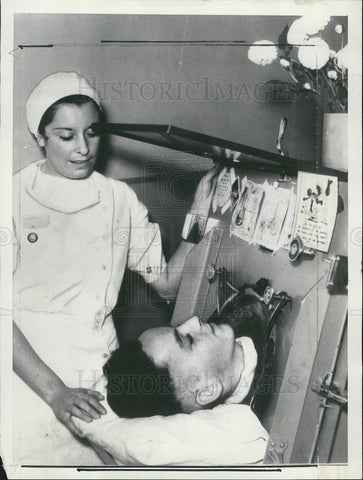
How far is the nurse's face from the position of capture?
4.58ft

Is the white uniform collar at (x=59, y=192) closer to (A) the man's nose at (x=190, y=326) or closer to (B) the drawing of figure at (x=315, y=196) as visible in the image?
(A) the man's nose at (x=190, y=326)

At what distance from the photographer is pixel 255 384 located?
1412mm

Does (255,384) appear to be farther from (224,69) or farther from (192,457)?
(224,69)

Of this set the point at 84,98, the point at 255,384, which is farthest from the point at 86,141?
the point at 255,384

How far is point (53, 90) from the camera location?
140 centimetres

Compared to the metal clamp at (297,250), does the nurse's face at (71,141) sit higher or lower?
higher

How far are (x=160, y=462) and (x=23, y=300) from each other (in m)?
0.54

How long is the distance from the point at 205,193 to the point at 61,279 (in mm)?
430

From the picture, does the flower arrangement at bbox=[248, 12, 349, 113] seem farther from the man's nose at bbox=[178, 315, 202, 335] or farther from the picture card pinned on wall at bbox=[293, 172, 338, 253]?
the man's nose at bbox=[178, 315, 202, 335]

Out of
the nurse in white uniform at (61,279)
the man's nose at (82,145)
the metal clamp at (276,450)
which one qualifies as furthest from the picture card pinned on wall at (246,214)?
the metal clamp at (276,450)

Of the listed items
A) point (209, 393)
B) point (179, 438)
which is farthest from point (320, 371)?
point (179, 438)

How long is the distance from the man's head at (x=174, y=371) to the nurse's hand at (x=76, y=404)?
0.13 ft

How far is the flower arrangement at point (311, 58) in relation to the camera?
1.42 m

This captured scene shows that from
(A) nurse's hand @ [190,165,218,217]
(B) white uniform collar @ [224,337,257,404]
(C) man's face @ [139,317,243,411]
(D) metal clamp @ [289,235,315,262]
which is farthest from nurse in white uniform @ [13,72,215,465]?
(D) metal clamp @ [289,235,315,262]
